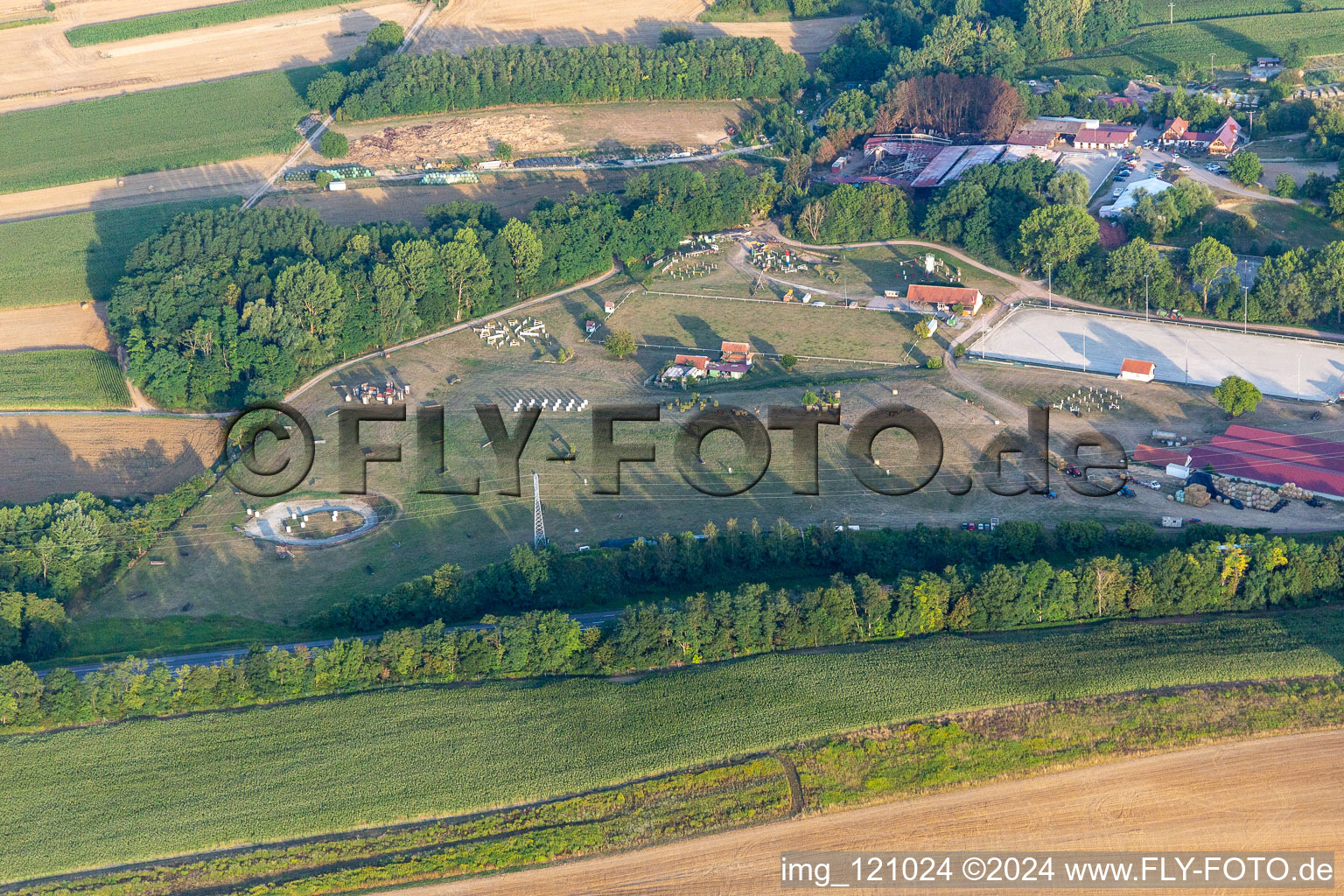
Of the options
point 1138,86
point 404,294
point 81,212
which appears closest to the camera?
point 404,294

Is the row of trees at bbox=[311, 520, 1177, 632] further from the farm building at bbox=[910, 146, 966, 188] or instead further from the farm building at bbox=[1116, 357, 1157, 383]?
the farm building at bbox=[910, 146, 966, 188]

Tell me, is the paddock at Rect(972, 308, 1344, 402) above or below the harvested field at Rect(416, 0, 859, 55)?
below

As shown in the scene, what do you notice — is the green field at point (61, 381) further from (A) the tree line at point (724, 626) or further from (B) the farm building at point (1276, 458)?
(B) the farm building at point (1276, 458)

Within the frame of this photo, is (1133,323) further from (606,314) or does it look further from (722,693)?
(722,693)

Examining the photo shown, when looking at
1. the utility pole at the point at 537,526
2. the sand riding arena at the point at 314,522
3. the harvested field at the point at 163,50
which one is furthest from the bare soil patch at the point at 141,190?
the utility pole at the point at 537,526

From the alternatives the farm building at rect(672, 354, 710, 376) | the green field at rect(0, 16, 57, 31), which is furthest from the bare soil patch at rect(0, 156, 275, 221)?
the farm building at rect(672, 354, 710, 376)

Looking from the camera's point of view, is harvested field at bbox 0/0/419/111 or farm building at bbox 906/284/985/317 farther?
harvested field at bbox 0/0/419/111

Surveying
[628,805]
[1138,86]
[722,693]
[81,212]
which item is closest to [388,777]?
[628,805]
